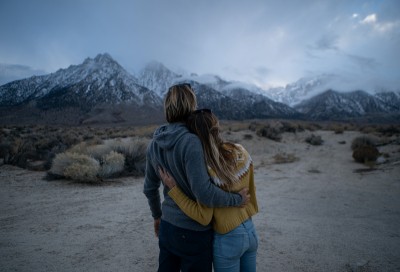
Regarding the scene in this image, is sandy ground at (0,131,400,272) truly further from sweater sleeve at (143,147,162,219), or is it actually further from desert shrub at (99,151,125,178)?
sweater sleeve at (143,147,162,219)

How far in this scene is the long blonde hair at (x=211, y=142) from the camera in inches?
76.6

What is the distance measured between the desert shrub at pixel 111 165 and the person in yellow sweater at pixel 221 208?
723 centimetres

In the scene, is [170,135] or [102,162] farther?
[102,162]

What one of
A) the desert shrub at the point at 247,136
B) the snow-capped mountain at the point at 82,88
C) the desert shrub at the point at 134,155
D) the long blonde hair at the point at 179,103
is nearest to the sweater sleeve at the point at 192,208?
the long blonde hair at the point at 179,103

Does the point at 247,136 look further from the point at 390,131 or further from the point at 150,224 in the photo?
the point at 150,224

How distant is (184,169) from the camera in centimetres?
199

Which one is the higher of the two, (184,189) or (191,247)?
(184,189)

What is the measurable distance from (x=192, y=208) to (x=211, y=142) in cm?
50

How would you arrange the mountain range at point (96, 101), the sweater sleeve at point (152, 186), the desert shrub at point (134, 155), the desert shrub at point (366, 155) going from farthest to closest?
the mountain range at point (96, 101), the desert shrub at point (366, 155), the desert shrub at point (134, 155), the sweater sleeve at point (152, 186)

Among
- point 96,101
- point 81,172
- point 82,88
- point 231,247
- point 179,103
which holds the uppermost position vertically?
point 82,88

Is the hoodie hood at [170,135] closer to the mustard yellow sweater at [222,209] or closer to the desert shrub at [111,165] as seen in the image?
the mustard yellow sweater at [222,209]

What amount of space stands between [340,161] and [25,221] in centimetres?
1202

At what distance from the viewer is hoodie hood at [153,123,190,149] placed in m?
1.93

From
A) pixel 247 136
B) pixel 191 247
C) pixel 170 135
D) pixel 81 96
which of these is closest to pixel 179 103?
pixel 170 135
